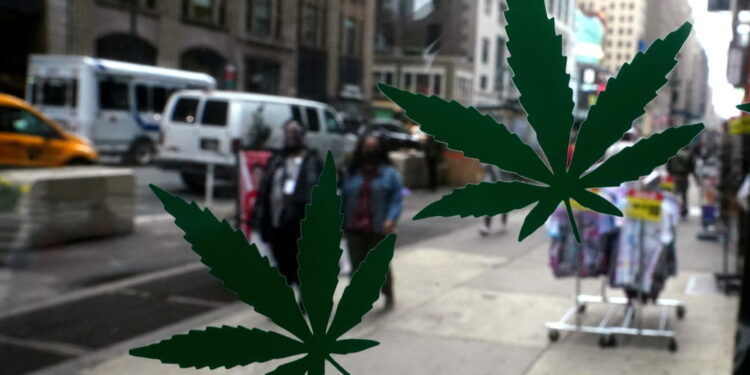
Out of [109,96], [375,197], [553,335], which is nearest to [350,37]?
[109,96]

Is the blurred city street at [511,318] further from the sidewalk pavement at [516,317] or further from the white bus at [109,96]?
the white bus at [109,96]

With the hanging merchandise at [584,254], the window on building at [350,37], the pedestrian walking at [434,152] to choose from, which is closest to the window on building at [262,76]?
the window on building at [350,37]

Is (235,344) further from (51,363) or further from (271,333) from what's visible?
(51,363)

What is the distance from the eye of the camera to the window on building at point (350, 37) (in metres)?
1.04

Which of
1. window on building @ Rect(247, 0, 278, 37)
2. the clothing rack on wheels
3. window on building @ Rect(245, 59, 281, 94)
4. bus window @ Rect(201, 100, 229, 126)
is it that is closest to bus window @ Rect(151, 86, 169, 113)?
bus window @ Rect(201, 100, 229, 126)

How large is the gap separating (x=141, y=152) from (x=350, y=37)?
1.71 m

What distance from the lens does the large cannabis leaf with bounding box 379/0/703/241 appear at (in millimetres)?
545

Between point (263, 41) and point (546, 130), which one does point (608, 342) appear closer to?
point (263, 41)

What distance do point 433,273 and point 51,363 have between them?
12.8 feet

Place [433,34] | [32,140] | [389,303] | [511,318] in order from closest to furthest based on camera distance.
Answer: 1. [433,34]
2. [32,140]
3. [389,303]
4. [511,318]

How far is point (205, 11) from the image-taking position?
3.67 feet

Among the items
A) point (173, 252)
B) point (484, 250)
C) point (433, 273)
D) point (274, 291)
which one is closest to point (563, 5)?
point (274, 291)

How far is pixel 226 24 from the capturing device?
3.95ft

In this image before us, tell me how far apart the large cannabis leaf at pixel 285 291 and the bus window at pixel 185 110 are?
1.34m
